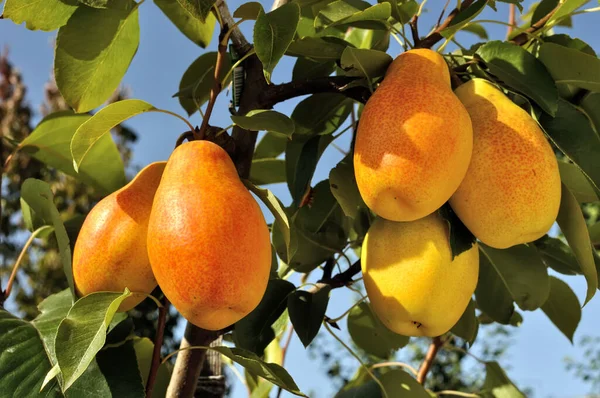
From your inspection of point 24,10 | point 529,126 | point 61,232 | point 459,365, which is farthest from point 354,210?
point 459,365

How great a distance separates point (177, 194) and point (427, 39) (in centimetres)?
37

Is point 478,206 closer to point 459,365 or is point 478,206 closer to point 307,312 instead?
point 307,312

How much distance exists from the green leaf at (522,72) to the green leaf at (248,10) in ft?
0.88

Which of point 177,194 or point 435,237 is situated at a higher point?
point 177,194

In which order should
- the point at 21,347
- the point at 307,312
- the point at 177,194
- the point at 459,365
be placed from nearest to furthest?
the point at 177,194
the point at 21,347
the point at 307,312
the point at 459,365

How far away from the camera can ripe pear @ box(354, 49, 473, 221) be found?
0.61 meters

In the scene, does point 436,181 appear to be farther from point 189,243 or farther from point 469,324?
point 469,324

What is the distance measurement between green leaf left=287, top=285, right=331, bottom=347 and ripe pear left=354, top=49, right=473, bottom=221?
0.22 m

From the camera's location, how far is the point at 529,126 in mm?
687

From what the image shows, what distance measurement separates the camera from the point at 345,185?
2.58ft

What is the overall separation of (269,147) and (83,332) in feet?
1.87

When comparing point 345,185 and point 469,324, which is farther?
point 469,324

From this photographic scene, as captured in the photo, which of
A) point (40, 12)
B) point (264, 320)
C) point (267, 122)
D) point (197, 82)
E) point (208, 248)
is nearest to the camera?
point (208, 248)

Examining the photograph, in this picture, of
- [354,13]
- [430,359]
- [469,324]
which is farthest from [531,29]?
[430,359]
